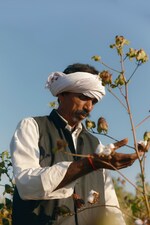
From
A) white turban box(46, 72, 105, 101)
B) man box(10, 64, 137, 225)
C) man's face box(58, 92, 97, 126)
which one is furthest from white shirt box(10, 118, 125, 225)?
white turban box(46, 72, 105, 101)

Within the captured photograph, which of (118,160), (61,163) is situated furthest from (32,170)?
(118,160)

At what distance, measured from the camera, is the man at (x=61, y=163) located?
9.59ft

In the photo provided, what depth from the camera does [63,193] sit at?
303cm

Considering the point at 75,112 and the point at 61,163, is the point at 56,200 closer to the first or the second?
the point at 61,163

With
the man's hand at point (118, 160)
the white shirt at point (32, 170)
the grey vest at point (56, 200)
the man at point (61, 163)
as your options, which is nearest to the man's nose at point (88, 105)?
the man at point (61, 163)

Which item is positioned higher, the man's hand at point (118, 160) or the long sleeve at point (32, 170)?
the man's hand at point (118, 160)

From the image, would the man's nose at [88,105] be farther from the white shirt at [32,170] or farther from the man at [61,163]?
the white shirt at [32,170]

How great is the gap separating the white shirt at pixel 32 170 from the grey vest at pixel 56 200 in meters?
0.08

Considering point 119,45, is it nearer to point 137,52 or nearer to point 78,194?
point 137,52

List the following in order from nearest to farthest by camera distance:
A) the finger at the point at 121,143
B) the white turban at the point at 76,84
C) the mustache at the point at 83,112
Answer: the finger at the point at 121,143 → the mustache at the point at 83,112 → the white turban at the point at 76,84

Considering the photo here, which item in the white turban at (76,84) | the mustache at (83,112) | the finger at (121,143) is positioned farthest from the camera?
the white turban at (76,84)

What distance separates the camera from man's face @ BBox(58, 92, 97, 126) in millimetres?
3459

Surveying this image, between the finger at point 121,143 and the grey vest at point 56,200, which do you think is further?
the grey vest at point 56,200

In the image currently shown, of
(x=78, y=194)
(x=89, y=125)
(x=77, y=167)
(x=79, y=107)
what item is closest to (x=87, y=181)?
(x=78, y=194)
